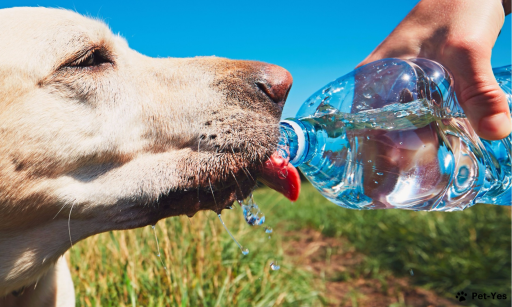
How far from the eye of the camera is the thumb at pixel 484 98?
58.1 inches

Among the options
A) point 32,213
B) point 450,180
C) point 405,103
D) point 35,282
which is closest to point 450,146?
point 450,180

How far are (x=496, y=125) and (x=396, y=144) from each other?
466 millimetres

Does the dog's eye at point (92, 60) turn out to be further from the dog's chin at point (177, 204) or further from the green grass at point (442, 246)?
the green grass at point (442, 246)

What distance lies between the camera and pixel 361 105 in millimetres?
2010

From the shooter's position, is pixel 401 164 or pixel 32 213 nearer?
pixel 32 213

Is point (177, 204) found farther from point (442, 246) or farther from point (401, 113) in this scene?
point (442, 246)

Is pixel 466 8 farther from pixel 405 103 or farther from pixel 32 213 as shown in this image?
pixel 32 213

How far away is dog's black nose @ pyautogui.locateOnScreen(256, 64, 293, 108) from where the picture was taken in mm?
1771

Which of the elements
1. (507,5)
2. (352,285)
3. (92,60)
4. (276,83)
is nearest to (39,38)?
(92,60)

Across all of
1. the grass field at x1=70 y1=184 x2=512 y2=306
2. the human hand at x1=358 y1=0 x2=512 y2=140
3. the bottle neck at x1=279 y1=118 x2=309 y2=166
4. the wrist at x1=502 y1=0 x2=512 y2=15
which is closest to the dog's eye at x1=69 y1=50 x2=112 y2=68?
the bottle neck at x1=279 y1=118 x2=309 y2=166

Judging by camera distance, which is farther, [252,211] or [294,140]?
[252,211]

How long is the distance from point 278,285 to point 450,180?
176 centimetres

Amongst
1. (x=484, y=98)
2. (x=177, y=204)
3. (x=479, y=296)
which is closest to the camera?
(x=484, y=98)

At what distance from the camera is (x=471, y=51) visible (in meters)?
1.49
